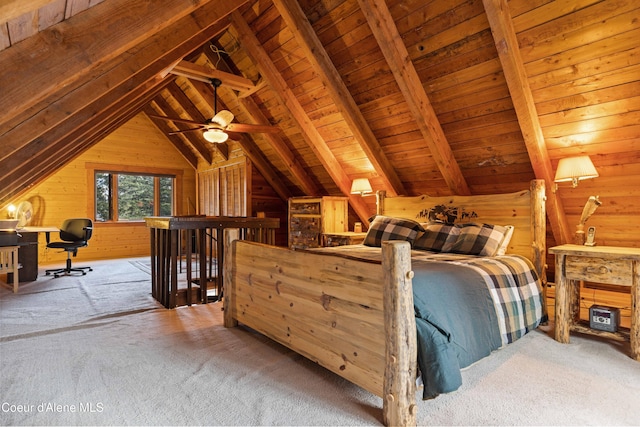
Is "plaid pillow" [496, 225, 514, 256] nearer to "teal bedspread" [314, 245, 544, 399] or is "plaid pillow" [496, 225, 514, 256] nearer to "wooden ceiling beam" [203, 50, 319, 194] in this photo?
"teal bedspread" [314, 245, 544, 399]

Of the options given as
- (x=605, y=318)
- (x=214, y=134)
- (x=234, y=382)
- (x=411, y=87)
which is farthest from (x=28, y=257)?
(x=605, y=318)

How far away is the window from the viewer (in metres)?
7.15

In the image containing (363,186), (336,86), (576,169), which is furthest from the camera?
(363,186)

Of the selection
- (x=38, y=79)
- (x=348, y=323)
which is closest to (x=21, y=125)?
(x=38, y=79)

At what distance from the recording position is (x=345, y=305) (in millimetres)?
1807

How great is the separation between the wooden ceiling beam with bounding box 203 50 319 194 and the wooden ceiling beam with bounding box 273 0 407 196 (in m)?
1.66

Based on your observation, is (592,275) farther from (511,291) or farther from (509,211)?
(509,211)

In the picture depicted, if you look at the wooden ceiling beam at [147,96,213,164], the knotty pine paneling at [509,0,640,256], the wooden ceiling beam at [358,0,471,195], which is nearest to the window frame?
the wooden ceiling beam at [147,96,213,164]

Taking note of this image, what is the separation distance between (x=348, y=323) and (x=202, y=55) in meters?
4.60

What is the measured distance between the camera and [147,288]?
14.1 feet

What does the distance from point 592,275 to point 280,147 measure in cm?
408

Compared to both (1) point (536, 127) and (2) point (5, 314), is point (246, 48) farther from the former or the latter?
(2) point (5, 314)

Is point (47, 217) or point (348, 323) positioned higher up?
point (47, 217)

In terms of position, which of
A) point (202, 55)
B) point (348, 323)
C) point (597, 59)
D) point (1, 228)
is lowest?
point (348, 323)
